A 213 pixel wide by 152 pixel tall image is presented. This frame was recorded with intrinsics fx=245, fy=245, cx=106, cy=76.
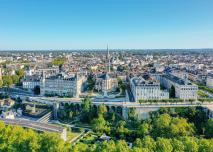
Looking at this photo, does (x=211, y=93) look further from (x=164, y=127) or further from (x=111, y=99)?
(x=164, y=127)

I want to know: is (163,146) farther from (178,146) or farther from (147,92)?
(147,92)

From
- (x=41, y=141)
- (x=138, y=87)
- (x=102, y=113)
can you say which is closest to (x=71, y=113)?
(x=102, y=113)

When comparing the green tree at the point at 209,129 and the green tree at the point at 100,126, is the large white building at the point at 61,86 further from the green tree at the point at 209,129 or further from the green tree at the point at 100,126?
the green tree at the point at 209,129

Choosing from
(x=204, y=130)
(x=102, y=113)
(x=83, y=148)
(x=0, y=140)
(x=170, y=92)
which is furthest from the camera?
(x=170, y=92)

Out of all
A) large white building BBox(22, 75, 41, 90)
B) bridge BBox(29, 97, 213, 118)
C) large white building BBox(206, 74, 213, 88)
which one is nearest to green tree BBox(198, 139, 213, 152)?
bridge BBox(29, 97, 213, 118)

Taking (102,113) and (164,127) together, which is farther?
(102,113)

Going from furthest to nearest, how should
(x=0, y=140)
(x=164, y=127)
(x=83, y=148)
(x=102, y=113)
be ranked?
(x=102, y=113)
(x=164, y=127)
(x=0, y=140)
(x=83, y=148)

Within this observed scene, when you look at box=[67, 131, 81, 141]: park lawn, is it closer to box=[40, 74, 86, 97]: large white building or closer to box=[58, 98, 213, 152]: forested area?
box=[58, 98, 213, 152]: forested area

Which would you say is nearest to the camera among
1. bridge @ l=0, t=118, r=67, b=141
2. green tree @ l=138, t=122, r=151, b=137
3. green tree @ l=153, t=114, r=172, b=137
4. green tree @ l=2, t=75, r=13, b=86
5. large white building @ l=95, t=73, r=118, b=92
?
bridge @ l=0, t=118, r=67, b=141

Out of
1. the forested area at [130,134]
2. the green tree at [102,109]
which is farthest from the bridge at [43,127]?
the green tree at [102,109]
